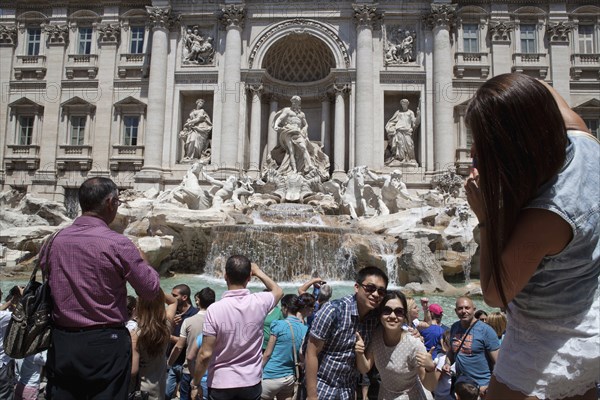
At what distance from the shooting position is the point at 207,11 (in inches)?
910

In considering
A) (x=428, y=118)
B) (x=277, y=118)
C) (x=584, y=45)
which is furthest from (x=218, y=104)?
(x=584, y=45)

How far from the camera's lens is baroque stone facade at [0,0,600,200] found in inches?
865

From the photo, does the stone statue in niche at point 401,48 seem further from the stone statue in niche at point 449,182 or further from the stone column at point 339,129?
the stone statue in niche at point 449,182

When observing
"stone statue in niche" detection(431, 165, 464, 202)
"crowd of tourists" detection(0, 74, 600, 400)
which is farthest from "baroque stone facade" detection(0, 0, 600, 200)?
"crowd of tourists" detection(0, 74, 600, 400)

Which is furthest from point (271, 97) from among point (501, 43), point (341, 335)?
point (341, 335)

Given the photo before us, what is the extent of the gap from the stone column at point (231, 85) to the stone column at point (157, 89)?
9.46 feet

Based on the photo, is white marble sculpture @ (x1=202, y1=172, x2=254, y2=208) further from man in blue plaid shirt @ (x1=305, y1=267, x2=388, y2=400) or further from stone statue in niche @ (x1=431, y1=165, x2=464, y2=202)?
man in blue plaid shirt @ (x1=305, y1=267, x2=388, y2=400)

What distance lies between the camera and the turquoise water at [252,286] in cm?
1053

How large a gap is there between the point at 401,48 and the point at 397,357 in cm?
2202

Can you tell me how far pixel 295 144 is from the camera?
21297mm

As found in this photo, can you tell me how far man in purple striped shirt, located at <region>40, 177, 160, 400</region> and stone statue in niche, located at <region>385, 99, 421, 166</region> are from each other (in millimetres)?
20174

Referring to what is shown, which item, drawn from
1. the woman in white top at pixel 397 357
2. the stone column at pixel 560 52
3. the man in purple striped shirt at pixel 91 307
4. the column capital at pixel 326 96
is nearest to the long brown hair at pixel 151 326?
the man in purple striped shirt at pixel 91 307

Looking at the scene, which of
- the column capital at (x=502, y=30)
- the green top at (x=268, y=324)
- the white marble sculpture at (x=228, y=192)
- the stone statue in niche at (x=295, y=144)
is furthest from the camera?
the column capital at (x=502, y=30)

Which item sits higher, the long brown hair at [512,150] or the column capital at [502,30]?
the column capital at [502,30]
